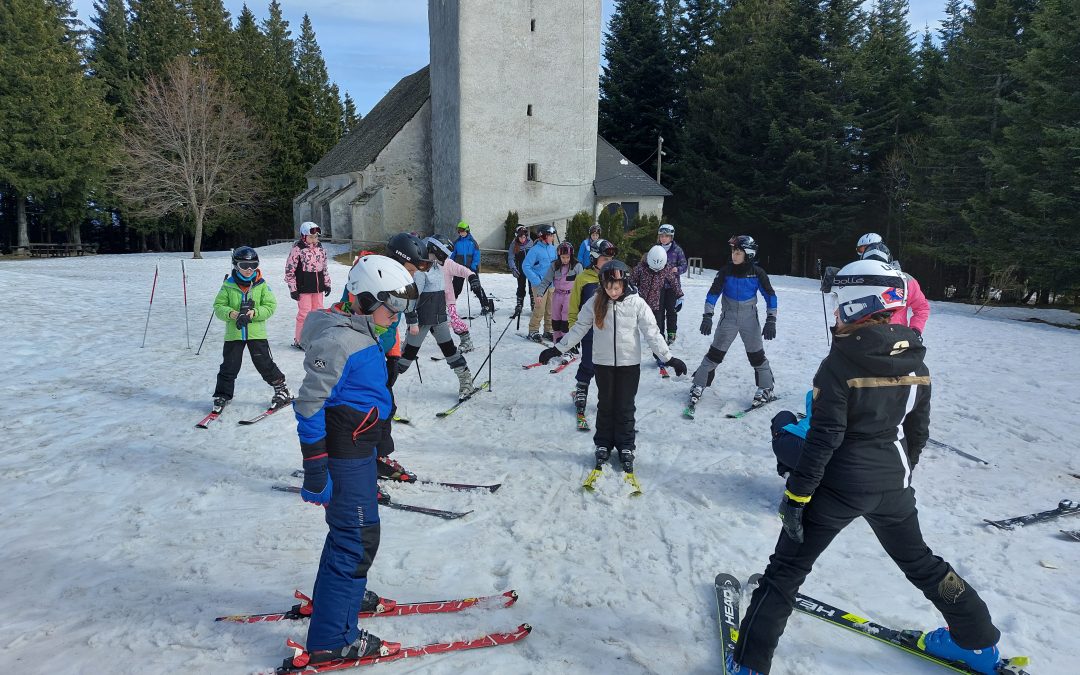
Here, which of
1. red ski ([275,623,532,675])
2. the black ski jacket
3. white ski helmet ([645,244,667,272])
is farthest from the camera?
white ski helmet ([645,244,667,272])

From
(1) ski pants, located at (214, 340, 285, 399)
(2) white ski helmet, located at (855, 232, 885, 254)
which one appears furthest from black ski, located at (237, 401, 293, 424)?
(2) white ski helmet, located at (855, 232, 885, 254)

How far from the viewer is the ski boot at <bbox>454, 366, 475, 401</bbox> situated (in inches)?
337

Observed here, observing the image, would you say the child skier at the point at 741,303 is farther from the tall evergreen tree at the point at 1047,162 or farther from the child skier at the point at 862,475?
the tall evergreen tree at the point at 1047,162

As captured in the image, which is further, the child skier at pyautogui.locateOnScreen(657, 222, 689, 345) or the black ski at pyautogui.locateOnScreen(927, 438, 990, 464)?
the child skier at pyautogui.locateOnScreen(657, 222, 689, 345)

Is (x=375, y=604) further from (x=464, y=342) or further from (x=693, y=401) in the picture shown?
(x=464, y=342)

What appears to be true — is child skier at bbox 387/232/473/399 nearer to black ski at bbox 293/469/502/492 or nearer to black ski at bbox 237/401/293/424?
black ski at bbox 237/401/293/424

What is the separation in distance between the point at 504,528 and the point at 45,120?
42.1 metres

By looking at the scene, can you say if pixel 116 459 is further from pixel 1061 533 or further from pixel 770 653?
pixel 1061 533

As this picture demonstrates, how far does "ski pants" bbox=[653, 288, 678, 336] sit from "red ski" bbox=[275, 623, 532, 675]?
275 inches

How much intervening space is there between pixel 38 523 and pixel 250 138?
4422cm

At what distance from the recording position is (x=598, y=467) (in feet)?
20.1

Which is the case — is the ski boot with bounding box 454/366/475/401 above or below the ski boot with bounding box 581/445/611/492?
above

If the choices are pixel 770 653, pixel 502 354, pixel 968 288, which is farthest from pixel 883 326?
pixel 968 288

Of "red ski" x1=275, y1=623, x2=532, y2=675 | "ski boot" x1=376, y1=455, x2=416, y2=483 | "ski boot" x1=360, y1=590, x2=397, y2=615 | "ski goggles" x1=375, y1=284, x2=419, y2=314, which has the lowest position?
"red ski" x1=275, y1=623, x2=532, y2=675
